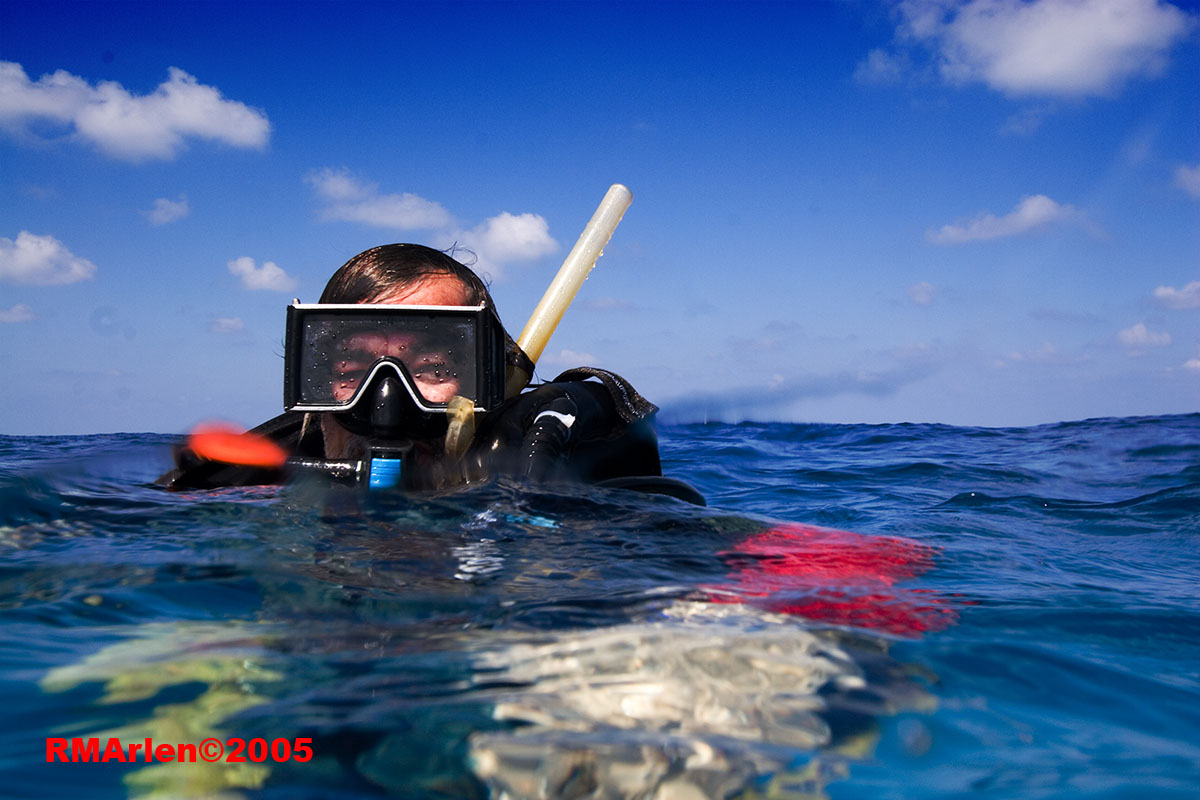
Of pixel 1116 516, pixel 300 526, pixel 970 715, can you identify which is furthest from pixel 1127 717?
pixel 1116 516

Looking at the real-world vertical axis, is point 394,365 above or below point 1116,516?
above

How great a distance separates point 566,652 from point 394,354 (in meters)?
1.69

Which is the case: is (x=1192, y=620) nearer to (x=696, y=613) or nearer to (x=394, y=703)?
(x=696, y=613)

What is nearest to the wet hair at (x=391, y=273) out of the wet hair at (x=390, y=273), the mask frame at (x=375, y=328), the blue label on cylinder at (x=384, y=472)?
the wet hair at (x=390, y=273)

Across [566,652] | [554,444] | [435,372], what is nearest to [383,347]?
[435,372]

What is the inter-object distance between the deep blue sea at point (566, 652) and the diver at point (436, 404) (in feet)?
0.52

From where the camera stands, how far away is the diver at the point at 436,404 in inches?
108

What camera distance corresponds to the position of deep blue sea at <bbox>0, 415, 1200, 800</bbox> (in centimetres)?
122

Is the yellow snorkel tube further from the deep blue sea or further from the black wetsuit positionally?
the deep blue sea

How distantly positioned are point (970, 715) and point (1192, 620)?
119cm

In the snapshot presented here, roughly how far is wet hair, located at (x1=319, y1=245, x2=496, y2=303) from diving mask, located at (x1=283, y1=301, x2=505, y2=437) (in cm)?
33

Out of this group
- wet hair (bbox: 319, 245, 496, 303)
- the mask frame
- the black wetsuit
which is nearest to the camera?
the black wetsuit

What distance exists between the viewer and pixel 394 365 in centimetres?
275

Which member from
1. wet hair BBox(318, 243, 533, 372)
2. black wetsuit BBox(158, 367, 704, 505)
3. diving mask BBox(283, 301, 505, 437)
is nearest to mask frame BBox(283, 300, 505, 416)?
diving mask BBox(283, 301, 505, 437)
